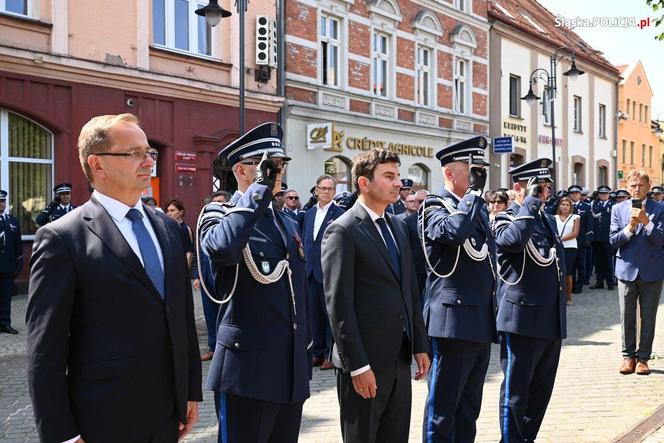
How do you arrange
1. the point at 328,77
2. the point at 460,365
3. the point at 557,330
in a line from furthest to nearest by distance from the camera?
1. the point at 328,77
2. the point at 557,330
3. the point at 460,365

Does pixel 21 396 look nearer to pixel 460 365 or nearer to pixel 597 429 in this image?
pixel 460 365

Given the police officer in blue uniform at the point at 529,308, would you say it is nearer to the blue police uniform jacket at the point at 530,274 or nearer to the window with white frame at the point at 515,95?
the blue police uniform jacket at the point at 530,274

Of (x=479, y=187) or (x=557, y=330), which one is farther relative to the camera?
(x=557, y=330)

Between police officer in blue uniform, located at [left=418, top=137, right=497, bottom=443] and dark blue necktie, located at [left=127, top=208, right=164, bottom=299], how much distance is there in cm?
221

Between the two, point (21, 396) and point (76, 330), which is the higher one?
point (76, 330)

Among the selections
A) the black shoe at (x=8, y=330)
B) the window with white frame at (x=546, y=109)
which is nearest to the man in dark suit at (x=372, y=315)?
the black shoe at (x=8, y=330)

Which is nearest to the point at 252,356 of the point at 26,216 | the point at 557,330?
the point at 557,330

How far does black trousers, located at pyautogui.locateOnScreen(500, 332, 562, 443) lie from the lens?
4.89m

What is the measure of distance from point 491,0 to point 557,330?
26022mm

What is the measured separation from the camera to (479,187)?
4.62 meters

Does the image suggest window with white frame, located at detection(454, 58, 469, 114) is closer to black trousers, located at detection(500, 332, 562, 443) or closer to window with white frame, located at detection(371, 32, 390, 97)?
window with white frame, located at detection(371, 32, 390, 97)

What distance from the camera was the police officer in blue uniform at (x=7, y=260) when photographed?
9.88 m

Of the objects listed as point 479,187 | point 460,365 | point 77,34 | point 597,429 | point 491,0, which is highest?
point 491,0

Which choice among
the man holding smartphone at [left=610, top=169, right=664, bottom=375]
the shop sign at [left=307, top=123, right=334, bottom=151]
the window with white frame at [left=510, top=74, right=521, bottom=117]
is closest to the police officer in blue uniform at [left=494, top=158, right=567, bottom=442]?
the man holding smartphone at [left=610, top=169, right=664, bottom=375]
